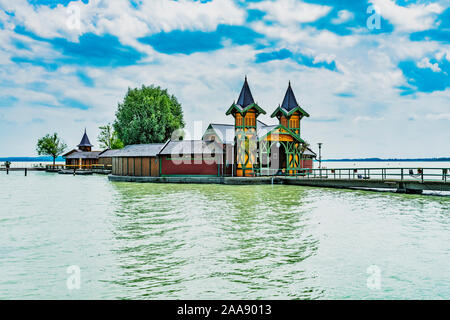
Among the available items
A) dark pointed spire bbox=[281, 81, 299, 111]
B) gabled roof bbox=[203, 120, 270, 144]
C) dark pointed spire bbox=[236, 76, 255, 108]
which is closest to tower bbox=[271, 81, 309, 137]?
dark pointed spire bbox=[281, 81, 299, 111]

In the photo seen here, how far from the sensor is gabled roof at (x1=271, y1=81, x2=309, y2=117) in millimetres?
39844

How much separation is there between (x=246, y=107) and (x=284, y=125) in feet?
18.8

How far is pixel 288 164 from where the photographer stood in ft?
126

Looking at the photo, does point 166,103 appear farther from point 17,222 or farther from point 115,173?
point 17,222

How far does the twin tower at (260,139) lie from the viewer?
37125mm

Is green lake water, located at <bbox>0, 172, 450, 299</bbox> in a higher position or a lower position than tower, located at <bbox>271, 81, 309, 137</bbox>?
lower

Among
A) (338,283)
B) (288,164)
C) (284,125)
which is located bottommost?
(338,283)

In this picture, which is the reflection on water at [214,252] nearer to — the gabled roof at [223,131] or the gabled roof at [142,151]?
the gabled roof at [223,131]

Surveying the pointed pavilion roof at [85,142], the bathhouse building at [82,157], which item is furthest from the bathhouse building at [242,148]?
the pointed pavilion roof at [85,142]

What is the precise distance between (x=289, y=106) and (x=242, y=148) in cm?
811

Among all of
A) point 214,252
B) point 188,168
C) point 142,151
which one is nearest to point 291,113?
point 188,168

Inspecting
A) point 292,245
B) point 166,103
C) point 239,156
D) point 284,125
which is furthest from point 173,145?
point 292,245

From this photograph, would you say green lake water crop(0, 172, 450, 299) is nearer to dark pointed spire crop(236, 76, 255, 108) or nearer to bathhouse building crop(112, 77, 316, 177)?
bathhouse building crop(112, 77, 316, 177)

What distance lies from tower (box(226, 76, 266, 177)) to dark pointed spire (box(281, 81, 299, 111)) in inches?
163
